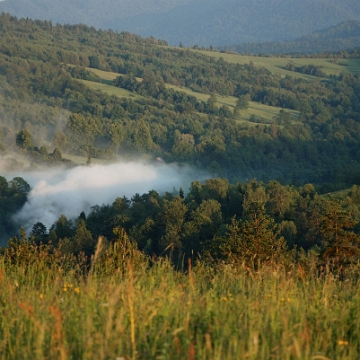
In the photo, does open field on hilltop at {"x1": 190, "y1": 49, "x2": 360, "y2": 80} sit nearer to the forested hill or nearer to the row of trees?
the forested hill

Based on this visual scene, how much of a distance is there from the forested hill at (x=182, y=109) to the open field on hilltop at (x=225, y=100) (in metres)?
0.36

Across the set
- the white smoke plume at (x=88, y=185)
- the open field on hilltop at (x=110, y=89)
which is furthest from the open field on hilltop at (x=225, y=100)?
the white smoke plume at (x=88, y=185)

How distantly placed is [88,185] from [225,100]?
211 ft

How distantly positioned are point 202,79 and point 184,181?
58.1 metres

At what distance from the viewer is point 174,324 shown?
416 cm

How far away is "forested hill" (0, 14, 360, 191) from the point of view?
116375mm

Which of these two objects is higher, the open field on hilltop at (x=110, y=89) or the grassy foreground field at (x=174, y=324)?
the open field on hilltop at (x=110, y=89)

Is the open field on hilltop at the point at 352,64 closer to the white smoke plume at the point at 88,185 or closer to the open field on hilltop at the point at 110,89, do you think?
the open field on hilltop at the point at 110,89

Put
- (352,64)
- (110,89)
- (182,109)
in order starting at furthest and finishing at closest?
(352,64) → (110,89) → (182,109)

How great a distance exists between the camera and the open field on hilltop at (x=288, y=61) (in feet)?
559

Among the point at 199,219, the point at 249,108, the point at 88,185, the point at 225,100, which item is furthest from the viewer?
the point at 225,100

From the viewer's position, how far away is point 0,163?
94.9m

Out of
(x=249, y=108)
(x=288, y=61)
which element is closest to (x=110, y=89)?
(x=249, y=108)

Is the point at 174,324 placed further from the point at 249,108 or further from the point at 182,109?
the point at 249,108
